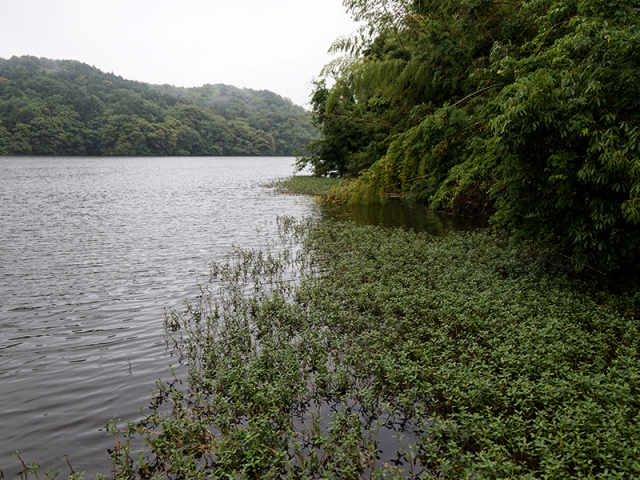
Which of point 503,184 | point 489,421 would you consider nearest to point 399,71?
point 503,184

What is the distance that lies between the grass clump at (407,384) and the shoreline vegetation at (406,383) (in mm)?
31

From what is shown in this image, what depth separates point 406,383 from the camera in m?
6.01

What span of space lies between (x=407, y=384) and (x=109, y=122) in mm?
148578

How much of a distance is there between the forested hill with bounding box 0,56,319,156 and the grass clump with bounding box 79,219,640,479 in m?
119

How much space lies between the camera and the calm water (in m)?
5.93

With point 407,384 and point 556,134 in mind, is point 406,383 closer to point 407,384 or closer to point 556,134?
point 407,384

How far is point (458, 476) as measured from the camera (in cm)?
441

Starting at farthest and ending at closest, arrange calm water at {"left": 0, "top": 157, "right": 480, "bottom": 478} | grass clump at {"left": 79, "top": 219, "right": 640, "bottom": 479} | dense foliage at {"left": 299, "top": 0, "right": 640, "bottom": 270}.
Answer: dense foliage at {"left": 299, "top": 0, "right": 640, "bottom": 270}, calm water at {"left": 0, "top": 157, "right": 480, "bottom": 478}, grass clump at {"left": 79, "top": 219, "right": 640, "bottom": 479}

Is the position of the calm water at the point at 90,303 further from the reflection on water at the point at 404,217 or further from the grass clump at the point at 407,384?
the grass clump at the point at 407,384

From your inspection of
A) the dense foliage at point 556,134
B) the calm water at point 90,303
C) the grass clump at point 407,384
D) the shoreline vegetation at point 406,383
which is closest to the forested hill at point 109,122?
the calm water at point 90,303

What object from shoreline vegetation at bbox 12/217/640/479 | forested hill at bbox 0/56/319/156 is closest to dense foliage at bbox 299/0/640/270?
shoreline vegetation at bbox 12/217/640/479

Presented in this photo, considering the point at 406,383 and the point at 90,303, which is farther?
the point at 90,303

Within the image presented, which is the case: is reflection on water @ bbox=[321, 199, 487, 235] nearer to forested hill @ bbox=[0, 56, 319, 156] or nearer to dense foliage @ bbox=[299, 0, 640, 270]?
dense foliage @ bbox=[299, 0, 640, 270]

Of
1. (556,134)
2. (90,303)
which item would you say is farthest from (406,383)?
(90,303)
